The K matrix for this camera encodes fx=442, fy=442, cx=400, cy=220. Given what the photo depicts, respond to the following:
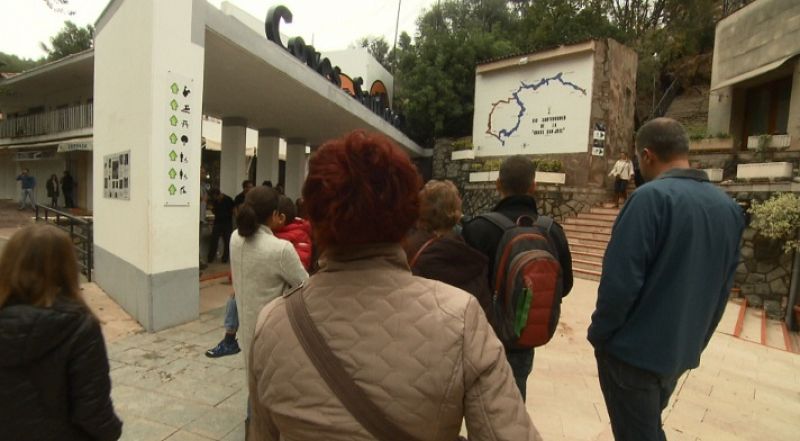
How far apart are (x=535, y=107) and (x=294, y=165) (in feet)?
25.1

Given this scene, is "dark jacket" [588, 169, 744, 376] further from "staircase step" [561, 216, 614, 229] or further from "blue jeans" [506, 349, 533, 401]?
"staircase step" [561, 216, 614, 229]

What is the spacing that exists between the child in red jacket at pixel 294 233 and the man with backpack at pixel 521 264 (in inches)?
42.2

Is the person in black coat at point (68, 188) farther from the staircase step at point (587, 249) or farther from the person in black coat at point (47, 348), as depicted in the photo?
the person in black coat at point (47, 348)

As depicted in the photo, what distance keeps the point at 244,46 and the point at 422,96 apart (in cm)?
1167

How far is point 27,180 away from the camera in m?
15.8

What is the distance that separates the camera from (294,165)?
14148mm

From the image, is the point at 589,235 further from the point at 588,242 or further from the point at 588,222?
the point at 588,222

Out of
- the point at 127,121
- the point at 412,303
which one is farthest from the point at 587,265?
the point at 412,303

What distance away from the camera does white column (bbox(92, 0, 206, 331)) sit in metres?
4.43

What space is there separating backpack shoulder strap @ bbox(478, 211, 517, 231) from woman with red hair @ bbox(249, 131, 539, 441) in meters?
1.35

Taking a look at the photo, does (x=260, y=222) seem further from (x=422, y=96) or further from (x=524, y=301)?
(x=422, y=96)

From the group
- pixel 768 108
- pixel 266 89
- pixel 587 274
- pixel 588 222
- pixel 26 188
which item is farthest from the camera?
pixel 26 188

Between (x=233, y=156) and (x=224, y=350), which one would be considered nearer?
(x=224, y=350)

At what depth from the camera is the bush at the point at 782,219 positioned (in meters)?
6.79
